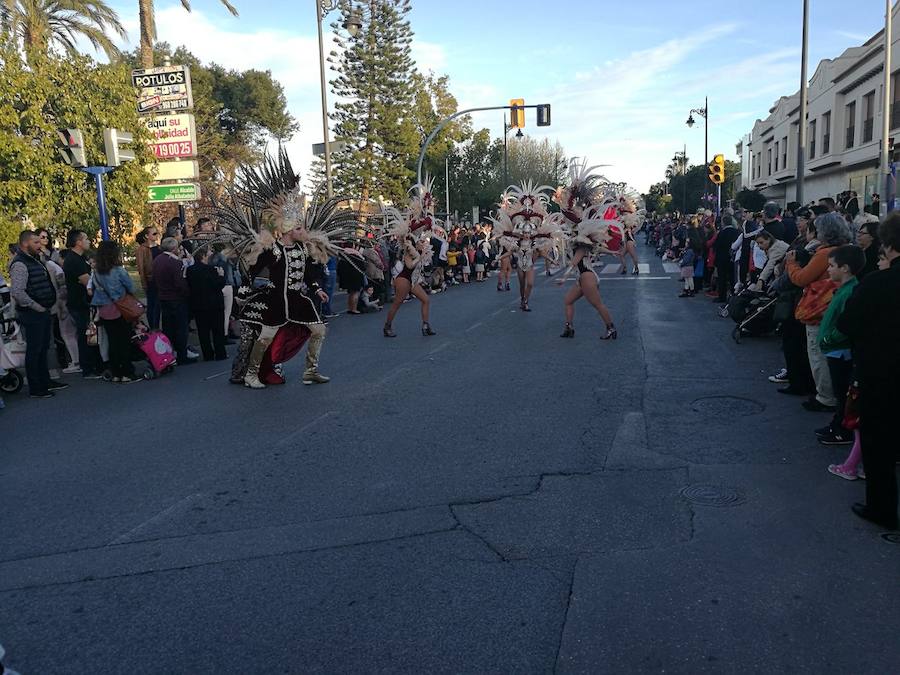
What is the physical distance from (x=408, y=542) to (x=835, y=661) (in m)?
2.18

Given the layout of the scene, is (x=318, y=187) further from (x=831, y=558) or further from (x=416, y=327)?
(x=831, y=558)

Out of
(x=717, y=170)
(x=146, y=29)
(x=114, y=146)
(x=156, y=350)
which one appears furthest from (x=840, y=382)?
(x=146, y=29)

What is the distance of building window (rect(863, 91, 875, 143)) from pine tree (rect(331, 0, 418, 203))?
25.9 meters

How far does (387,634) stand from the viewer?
328cm

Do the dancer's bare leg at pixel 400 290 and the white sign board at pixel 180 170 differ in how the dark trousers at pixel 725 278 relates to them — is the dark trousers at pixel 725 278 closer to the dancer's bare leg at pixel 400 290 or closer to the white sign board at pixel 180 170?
the dancer's bare leg at pixel 400 290

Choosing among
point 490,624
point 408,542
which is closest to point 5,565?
point 408,542

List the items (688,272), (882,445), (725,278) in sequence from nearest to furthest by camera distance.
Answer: (882,445) < (725,278) < (688,272)

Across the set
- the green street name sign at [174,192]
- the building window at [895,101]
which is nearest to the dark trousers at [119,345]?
the green street name sign at [174,192]

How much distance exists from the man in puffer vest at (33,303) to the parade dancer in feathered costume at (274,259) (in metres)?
2.08

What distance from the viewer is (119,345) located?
9.46m

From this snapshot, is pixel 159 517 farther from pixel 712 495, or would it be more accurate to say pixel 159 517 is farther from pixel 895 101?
pixel 895 101

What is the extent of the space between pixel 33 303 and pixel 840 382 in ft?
27.3

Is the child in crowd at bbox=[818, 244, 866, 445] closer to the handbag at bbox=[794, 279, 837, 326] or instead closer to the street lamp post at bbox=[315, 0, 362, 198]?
the handbag at bbox=[794, 279, 837, 326]

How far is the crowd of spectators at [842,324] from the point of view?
165 inches
